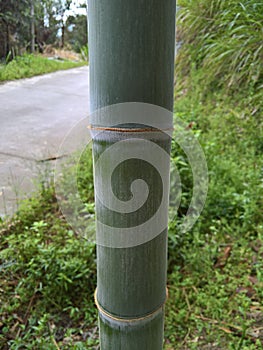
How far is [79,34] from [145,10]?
1.65ft

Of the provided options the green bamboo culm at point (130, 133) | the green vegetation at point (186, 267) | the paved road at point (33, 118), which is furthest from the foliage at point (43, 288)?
the green bamboo culm at point (130, 133)

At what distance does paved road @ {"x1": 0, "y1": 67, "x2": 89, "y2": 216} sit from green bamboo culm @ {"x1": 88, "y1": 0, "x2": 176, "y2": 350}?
375mm

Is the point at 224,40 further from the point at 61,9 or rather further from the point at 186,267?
the point at 61,9

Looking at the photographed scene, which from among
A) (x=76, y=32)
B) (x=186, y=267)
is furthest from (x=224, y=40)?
(x=76, y=32)

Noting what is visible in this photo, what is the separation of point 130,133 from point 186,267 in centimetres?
120

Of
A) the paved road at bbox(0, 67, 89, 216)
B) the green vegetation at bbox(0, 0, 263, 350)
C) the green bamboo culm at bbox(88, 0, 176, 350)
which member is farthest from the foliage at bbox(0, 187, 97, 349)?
the green bamboo culm at bbox(88, 0, 176, 350)

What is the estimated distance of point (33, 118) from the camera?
3.47 feet

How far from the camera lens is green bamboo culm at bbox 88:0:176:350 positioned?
1.54ft

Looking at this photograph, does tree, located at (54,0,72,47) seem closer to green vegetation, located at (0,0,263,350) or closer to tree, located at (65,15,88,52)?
tree, located at (65,15,88,52)

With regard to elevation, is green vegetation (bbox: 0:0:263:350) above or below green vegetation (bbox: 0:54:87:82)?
below

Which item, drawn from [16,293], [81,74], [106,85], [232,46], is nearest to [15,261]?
[16,293]

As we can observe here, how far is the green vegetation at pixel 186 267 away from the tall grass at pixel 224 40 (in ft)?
0.07

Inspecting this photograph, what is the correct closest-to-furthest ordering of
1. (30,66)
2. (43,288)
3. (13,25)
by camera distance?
(13,25) → (30,66) → (43,288)

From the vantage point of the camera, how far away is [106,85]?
495mm
